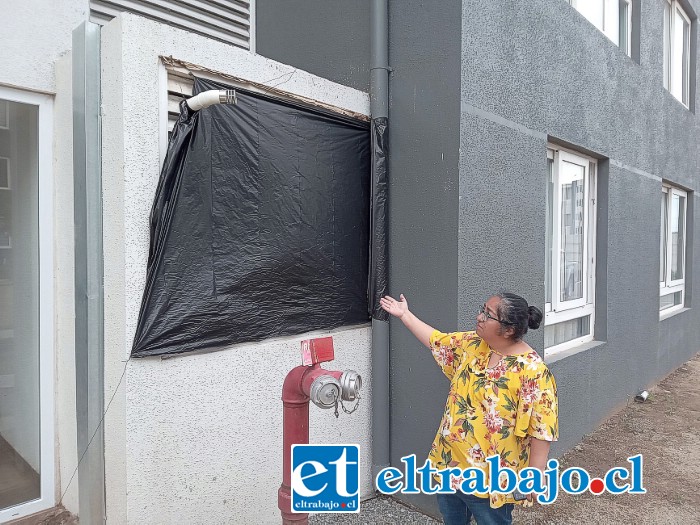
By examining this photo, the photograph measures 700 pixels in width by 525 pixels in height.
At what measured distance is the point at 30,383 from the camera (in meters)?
2.94

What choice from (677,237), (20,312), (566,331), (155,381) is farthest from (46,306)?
(677,237)

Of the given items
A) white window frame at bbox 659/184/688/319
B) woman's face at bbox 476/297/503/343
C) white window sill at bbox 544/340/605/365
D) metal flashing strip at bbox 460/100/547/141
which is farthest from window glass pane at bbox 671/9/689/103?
Result: woman's face at bbox 476/297/503/343

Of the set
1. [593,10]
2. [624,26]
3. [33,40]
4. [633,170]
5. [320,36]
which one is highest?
[624,26]

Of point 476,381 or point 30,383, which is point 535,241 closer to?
point 476,381

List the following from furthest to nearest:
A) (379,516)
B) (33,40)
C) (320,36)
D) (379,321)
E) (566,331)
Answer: (566,331) → (320,36) → (379,321) → (379,516) → (33,40)

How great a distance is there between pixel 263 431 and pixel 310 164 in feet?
5.08

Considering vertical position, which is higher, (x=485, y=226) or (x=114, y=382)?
(x=485, y=226)

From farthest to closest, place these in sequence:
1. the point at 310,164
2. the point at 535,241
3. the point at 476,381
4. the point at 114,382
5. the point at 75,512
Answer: the point at 535,241 < the point at 310,164 < the point at 75,512 < the point at 114,382 < the point at 476,381

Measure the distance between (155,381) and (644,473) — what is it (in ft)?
12.9

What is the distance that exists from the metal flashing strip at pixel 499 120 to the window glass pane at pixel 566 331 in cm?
159

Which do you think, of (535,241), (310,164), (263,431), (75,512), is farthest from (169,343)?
(535,241)

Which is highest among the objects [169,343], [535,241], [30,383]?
[535,241]

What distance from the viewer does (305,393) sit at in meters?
2.33

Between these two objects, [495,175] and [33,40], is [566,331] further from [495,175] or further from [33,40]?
[33,40]
